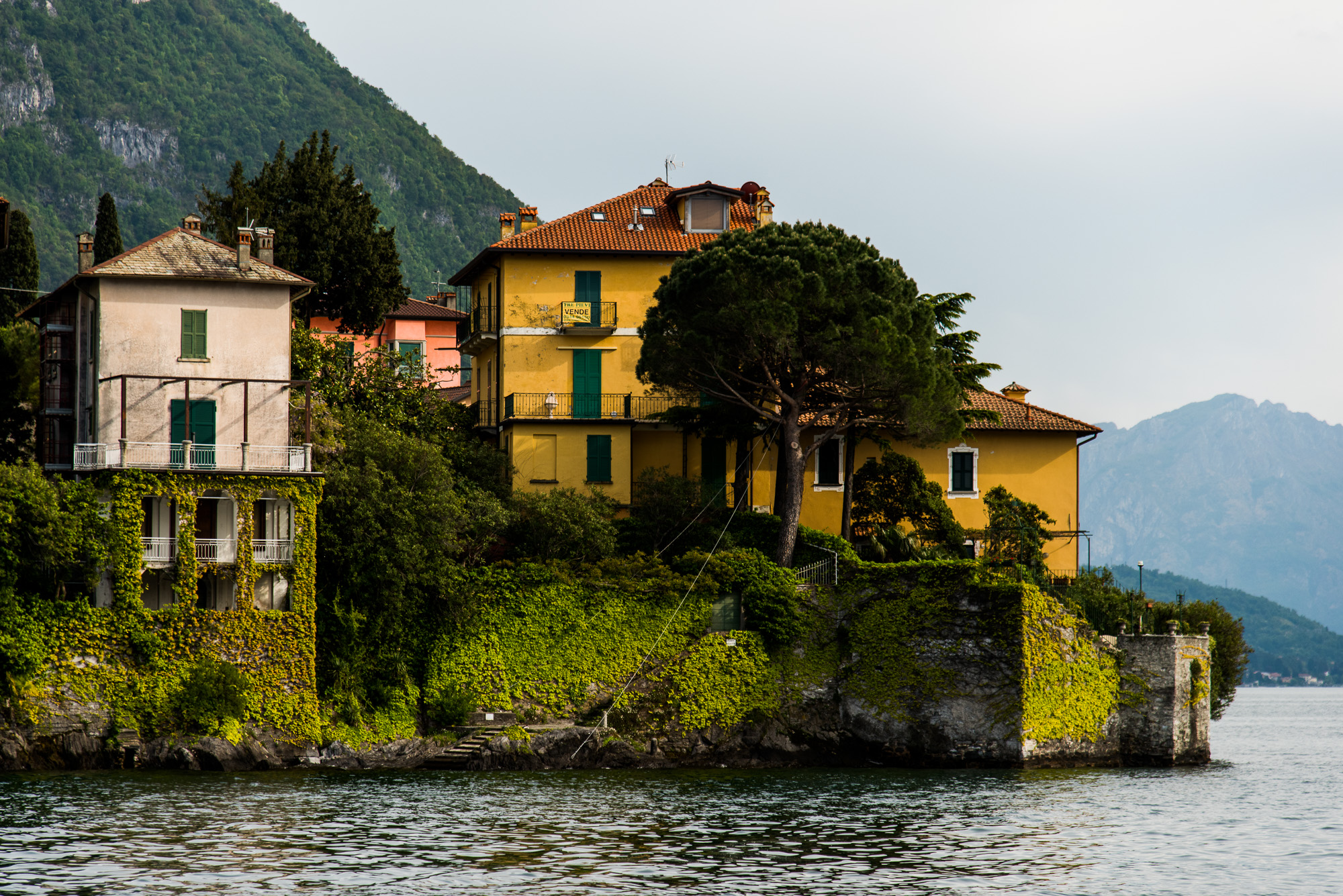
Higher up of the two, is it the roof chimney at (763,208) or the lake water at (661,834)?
the roof chimney at (763,208)

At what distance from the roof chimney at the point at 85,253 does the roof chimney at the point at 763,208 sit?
26118 millimetres

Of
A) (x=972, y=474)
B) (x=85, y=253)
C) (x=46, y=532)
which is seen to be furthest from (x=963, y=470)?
(x=46, y=532)

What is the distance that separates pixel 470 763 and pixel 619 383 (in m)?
17.9

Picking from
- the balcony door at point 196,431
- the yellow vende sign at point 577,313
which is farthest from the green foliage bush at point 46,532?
the yellow vende sign at point 577,313

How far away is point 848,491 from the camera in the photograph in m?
56.4

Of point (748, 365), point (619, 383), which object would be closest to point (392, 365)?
point (619, 383)

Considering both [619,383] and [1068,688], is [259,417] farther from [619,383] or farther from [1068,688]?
[1068,688]

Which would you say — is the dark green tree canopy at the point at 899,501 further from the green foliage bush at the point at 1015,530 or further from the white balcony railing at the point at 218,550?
the white balcony railing at the point at 218,550

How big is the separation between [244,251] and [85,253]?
21.3 ft

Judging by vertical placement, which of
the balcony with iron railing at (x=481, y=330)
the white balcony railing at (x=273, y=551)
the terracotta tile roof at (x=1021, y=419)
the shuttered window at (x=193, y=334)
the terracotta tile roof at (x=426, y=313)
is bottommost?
the white balcony railing at (x=273, y=551)

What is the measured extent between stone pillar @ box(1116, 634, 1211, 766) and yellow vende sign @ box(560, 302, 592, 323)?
23.5 meters

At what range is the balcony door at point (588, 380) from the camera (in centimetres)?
5791

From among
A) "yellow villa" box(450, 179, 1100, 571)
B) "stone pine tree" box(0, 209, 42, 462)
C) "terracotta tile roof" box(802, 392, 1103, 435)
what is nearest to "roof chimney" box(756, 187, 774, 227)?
"yellow villa" box(450, 179, 1100, 571)

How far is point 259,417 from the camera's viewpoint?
47.3 metres
